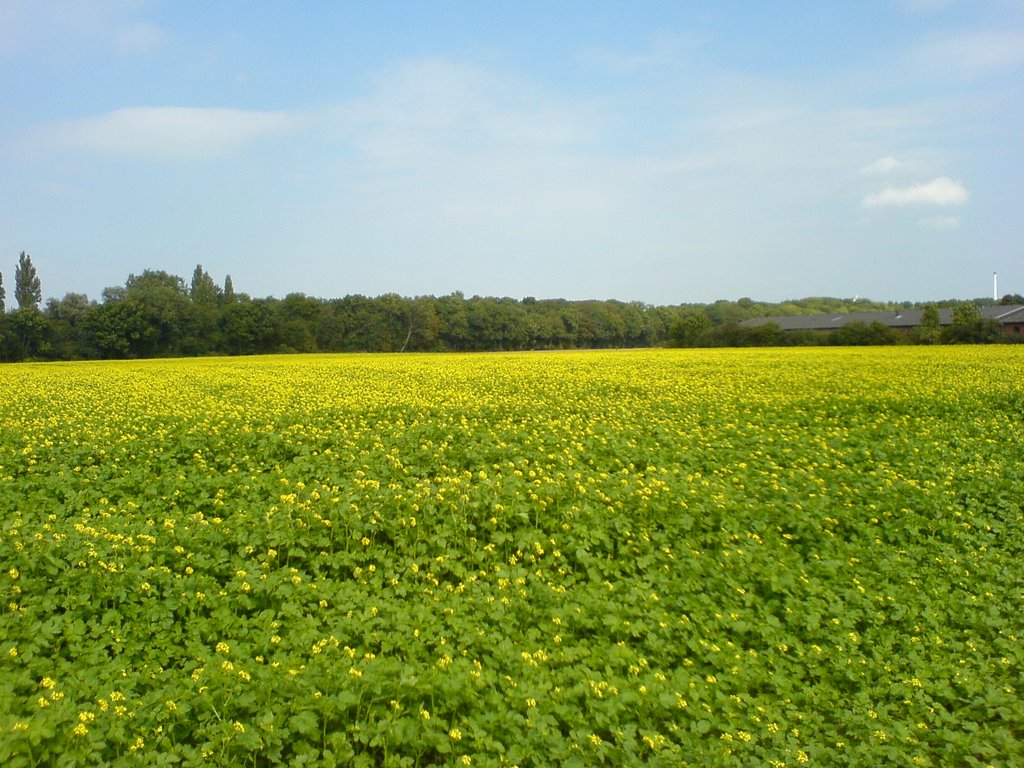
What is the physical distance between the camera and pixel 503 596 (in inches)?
234

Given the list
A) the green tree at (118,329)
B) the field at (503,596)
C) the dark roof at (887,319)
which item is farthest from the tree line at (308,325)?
the field at (503,596)

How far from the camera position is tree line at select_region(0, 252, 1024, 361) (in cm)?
5381

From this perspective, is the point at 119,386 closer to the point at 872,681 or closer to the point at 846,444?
the point at 846,444

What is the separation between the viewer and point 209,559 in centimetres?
616

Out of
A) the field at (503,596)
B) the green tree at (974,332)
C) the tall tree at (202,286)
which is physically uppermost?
the tall tree at (202,286)

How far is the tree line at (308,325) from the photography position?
177 feet

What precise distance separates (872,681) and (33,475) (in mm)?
8918

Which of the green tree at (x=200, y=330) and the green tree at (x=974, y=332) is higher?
the green tree at (x=200, y=330)

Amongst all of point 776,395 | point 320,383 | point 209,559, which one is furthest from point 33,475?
point 776,395

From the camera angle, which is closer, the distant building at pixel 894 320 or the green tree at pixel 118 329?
the green tree at pixel 118 329

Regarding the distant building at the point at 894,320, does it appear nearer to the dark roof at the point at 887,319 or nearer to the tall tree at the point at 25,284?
the dark roof at the point at 887,319

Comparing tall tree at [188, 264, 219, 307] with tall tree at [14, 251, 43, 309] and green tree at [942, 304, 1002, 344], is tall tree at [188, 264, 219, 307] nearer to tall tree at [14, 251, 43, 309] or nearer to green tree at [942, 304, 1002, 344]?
tall tree at [14, 251, 43, 309]

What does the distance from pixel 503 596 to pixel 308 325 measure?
59.2 m

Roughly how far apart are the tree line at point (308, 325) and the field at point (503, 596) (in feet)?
151
